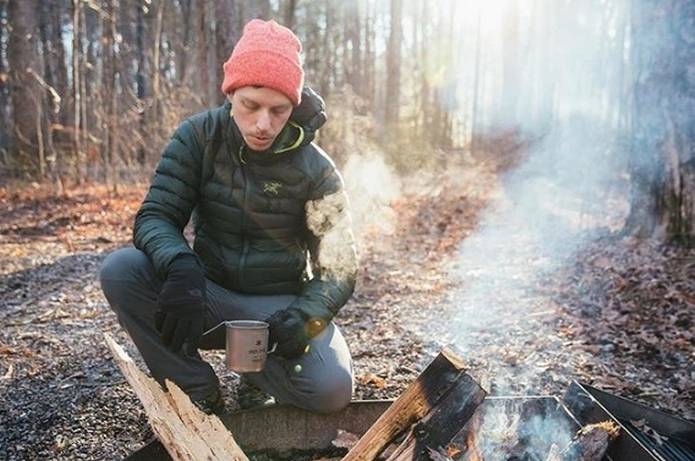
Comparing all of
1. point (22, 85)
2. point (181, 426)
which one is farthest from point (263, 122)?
point (22, 85)

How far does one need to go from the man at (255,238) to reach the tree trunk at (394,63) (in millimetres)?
16016

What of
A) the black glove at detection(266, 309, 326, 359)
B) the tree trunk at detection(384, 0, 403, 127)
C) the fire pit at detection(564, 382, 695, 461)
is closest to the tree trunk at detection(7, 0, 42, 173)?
the tree trunk at detection(384, 0, 403, 127)

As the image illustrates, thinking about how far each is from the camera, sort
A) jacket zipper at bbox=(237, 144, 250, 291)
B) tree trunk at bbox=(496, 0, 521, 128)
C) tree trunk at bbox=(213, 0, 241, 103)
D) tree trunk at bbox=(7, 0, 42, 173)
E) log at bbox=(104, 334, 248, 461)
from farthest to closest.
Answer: tree trunk at bbox=(496, 0, 521, 128)
tree trunk at bbox=(7, 0, 42, 173)
tree trunk at bbox=(213, 0, 241, 103)
jacket zipper at bbox=(237, 144, 250, 291)
log at bbox=(104, 334, 248, 461)

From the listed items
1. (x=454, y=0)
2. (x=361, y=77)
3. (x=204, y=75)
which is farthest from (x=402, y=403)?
(x=454, y=0)

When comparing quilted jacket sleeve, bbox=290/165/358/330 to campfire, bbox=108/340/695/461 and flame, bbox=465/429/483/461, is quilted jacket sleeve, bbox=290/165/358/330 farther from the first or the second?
flame, bbox=465/429/483/461

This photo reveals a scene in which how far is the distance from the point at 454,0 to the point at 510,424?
29.4 meters

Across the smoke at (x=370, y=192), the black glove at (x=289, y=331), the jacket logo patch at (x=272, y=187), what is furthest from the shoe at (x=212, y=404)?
the smoke at (x=370, y=192)

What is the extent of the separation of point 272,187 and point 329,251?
40 centimetres

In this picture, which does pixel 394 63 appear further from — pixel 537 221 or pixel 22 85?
pixel 22 85

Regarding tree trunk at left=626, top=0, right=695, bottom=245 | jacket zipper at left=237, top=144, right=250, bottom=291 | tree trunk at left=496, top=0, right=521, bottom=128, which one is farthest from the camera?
tree trunk at left=496, top=0, right=521, bottom=128

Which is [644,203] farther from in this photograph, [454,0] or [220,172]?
[454,0]

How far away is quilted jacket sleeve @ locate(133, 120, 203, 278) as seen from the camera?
256 cm

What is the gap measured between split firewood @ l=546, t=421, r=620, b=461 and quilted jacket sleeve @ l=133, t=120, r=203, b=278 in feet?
5.46

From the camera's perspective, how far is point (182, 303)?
224 cm
